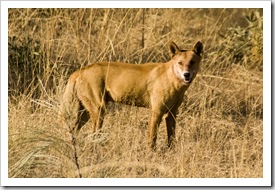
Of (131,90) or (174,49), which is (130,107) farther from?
(174,49)

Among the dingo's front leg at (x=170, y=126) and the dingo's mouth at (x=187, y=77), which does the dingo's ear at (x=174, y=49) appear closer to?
the dingo's mouth at (x=187, y=77)

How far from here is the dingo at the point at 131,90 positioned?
27.4 ft

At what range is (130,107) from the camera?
8992mm

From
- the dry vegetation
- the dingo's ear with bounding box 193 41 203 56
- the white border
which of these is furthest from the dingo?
the white border

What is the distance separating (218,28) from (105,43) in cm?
188

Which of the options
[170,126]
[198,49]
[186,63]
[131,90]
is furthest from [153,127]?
[198,49]

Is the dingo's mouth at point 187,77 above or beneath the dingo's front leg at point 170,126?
above

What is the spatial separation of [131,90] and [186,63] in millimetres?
716

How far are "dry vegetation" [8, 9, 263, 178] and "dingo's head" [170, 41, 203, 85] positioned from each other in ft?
2.33

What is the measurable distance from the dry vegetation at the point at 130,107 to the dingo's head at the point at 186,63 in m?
0.71

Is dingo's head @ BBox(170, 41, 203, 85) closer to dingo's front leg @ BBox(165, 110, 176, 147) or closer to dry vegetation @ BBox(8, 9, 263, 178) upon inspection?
dingo's front leg @ BBox(165, 110, 176, 147)

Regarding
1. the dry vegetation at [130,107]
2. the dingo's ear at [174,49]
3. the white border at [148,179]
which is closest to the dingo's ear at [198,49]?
the dingo's ear at [174,49]

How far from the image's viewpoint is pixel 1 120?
303 inches

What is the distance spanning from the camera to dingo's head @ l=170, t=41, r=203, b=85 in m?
8.18
